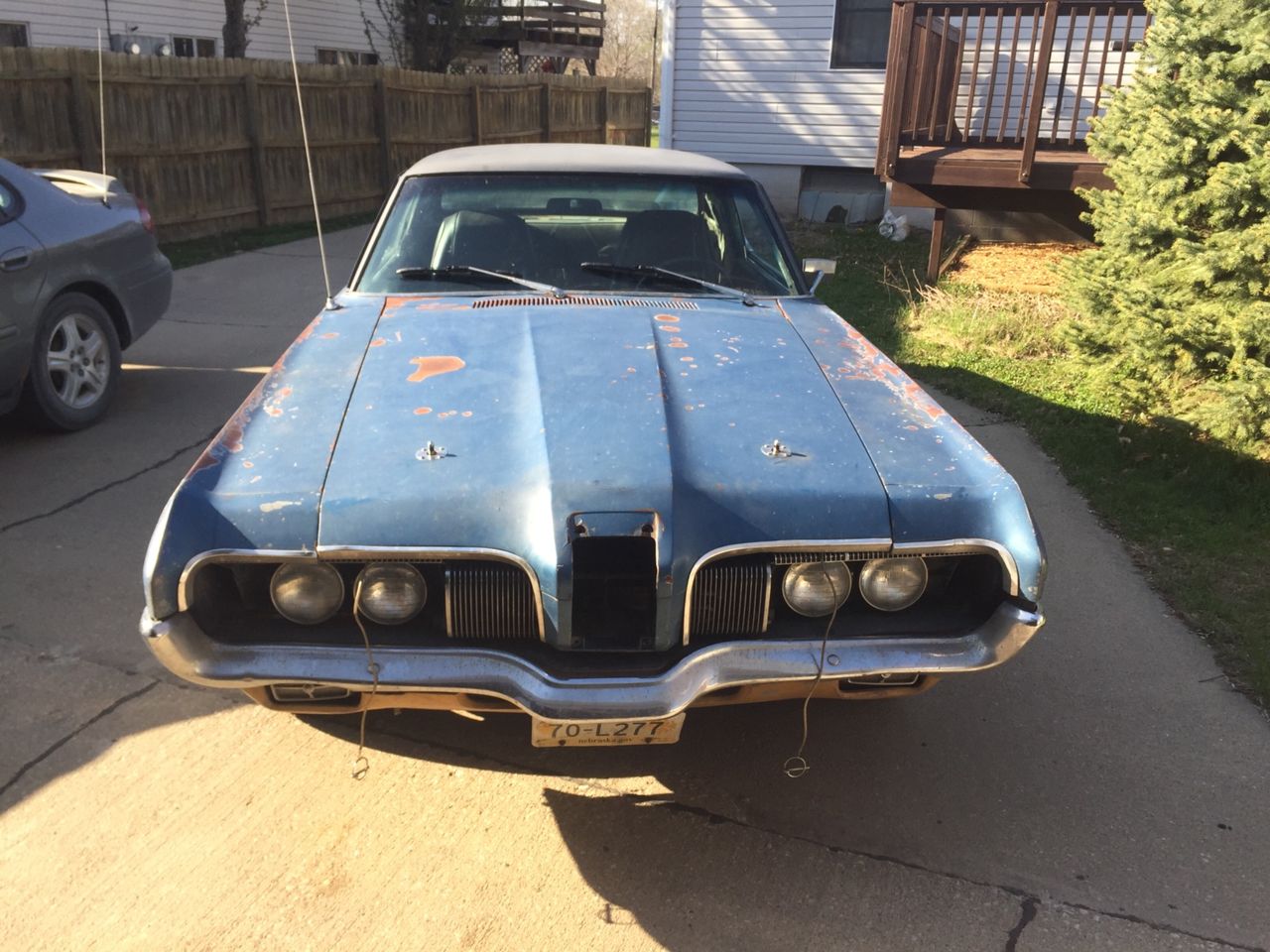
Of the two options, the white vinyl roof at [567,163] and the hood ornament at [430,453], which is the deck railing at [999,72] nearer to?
the white vinyl roof at [567,163]

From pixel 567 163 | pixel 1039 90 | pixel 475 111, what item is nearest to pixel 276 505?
pixel 567 163

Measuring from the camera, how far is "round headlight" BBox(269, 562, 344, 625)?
2490 millimetres

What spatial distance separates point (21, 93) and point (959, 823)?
36.2 feet

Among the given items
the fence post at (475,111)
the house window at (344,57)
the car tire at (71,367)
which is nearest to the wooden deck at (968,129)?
the car tire at (71,367)

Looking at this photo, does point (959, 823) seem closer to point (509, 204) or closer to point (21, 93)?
point (509, 204)

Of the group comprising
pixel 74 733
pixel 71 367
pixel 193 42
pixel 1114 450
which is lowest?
pixel 74 733

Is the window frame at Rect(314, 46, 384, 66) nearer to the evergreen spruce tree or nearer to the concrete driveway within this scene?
the evergreen spruce tree

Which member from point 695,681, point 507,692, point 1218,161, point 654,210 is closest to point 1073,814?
point 695,681

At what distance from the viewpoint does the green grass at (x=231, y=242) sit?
11.3 m

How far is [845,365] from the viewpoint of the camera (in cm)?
334

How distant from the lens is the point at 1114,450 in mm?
5812

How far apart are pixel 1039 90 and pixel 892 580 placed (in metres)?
7.34

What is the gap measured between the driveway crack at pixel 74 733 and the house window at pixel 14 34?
50.0 ft

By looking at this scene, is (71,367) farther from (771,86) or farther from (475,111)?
(475,111)
